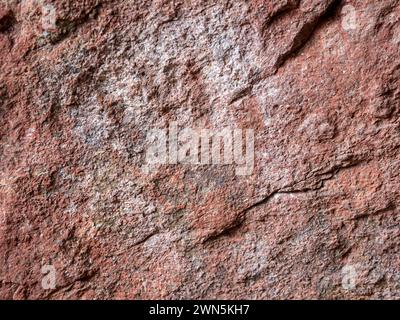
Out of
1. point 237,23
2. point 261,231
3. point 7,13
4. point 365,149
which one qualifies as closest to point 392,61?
point 365,149

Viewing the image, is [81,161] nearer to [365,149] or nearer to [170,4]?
[170,4]

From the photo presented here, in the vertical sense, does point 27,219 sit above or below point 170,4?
below

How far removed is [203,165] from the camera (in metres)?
1.38

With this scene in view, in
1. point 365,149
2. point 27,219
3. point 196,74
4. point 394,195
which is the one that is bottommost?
point 394,195

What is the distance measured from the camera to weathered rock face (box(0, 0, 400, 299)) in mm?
1329

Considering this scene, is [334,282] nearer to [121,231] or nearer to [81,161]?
[121,231]

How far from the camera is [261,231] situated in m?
1.40

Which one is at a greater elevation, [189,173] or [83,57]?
[83,57]

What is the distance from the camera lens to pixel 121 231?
4.58 ft

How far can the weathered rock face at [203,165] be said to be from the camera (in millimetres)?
1329

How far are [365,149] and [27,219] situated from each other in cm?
73

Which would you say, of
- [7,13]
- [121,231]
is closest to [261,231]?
[121,231]

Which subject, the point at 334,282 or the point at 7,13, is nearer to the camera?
the point at 7,13

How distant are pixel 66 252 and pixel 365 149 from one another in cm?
67
